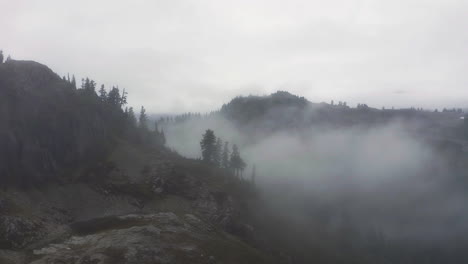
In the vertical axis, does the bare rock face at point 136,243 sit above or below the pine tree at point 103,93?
below

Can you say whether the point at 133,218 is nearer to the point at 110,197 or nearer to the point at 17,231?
the point at 110,197

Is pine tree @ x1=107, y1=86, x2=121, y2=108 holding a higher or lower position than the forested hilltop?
higher

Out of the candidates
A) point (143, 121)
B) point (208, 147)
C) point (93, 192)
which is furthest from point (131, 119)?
point (93, 192)

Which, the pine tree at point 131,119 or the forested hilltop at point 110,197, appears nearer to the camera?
the forested hilltop at point 110,197

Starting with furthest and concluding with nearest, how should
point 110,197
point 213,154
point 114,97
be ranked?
point 114,97
point 213,154
point 110,197

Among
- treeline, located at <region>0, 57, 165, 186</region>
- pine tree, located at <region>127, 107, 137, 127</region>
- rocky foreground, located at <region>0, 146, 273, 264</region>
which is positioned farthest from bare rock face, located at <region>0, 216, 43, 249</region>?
pine tree, located at <region>127, 107, 137, 127</region>

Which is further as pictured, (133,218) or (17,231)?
(133,218)

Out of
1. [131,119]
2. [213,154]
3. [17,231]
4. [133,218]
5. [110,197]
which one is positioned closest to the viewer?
[17,231]

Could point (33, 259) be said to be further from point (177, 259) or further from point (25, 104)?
point (25, 104)

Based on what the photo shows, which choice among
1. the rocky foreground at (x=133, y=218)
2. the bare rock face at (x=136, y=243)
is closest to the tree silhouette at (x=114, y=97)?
the rocky foreground at (x=133, y=218)

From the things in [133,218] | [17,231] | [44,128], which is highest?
[44,128]

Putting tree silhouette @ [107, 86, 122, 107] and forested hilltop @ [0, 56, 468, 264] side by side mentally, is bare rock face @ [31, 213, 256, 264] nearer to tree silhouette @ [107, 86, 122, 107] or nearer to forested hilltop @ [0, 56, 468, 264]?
forested hilltop @ [0, 56, 468, 264]

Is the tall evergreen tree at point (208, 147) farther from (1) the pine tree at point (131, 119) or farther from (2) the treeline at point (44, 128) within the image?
(1) the pine tree at point (131, 119)

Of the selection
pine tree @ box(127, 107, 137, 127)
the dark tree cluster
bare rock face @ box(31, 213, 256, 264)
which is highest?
pine tree @ box(127, 107, 137, 127)
